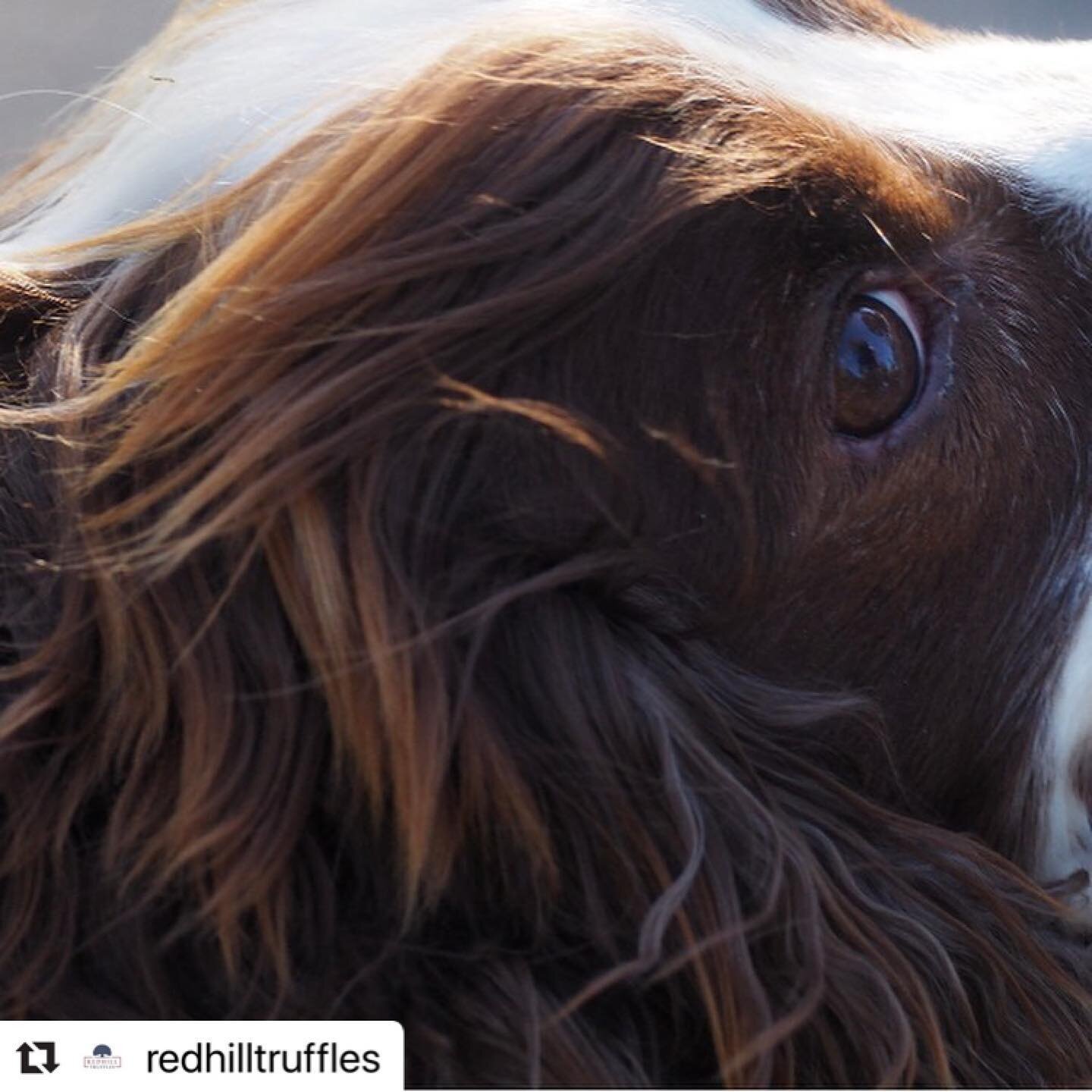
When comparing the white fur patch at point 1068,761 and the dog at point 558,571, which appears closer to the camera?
the dog at point 558,571

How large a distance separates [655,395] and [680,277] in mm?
93

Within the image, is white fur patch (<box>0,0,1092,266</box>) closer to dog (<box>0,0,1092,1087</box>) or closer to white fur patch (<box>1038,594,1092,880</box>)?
dog (<box>0,0,1092,1087</box>)

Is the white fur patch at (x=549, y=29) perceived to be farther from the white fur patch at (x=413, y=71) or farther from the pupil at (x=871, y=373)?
the pupil at (x=871, y=373)

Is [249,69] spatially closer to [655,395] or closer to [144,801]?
[655,395]

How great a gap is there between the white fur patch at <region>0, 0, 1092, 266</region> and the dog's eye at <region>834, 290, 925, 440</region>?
0.18m

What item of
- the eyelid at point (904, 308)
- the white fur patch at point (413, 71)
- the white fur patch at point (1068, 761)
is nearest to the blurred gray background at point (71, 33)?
the white fur patch at point (413, 71)

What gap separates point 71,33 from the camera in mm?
2693

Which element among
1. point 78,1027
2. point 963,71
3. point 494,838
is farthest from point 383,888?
point 963,71

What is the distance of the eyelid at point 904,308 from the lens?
142 cm

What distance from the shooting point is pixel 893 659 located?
4.63 ft

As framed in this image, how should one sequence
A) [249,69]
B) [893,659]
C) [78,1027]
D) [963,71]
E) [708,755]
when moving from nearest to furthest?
1. [78,1027]
2. [708,755]
3. [893,659]
4. [249,69]
5. [963,71]

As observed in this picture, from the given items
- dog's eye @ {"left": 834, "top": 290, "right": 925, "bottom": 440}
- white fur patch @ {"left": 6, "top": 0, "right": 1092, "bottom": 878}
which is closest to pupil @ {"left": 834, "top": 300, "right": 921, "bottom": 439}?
dog's eye @ {"left": 834, "top": 290, "right": 925, "bottom": 440}

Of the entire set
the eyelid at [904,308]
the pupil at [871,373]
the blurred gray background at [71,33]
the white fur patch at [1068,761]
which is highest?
the blurred gray background at [71,33]

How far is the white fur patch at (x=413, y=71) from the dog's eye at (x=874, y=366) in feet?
0.57
